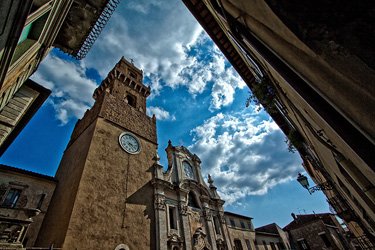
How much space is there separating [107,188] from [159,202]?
420 cm

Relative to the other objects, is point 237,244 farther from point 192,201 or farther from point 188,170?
point 188,170

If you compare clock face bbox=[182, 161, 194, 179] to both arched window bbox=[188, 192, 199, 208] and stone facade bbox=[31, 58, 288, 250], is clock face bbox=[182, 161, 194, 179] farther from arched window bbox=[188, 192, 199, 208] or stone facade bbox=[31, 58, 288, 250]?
arched window bbox=[188, 192, 199, 208]

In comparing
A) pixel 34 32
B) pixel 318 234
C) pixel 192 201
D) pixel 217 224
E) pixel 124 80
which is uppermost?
pixel 124 80

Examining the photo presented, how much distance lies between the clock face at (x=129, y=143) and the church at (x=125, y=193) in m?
0.10

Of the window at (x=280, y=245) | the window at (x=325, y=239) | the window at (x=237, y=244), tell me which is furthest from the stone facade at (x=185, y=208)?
the window at (x=325, y=239)

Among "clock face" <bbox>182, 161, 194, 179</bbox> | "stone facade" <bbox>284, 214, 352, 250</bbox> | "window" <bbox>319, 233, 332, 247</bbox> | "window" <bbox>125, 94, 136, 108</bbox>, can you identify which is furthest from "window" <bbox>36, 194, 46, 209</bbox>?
"window" <bbox>319, 233, 332, 247</bbox>

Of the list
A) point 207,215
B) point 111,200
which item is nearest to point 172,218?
point 207,215

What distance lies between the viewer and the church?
9.93 meters

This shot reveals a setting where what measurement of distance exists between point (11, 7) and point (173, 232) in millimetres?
14688

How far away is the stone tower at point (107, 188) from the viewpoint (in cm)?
954

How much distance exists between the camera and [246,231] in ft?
73.3

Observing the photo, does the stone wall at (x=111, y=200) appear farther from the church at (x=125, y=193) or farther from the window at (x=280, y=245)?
the window at (x=280, y=245)

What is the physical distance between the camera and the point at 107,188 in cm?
1163

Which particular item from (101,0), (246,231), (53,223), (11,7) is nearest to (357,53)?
(11,7)
